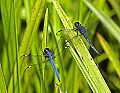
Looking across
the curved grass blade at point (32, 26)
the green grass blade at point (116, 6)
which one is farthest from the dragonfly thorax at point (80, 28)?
the green grass blade at point (116, 6)

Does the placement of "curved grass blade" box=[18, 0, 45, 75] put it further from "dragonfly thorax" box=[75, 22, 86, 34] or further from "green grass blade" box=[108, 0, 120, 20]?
"green grass blade" box=[108, 0, 120, 20]

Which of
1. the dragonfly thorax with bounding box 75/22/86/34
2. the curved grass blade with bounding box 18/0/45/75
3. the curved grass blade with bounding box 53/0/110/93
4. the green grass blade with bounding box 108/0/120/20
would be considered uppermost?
the green grass blade with bounding box 108/0/120/20

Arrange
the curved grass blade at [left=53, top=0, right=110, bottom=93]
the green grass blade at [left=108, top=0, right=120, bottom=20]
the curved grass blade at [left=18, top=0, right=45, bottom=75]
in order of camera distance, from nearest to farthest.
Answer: the curved grass blade at [left=53, top=0, right=110, bottom=93] → the curved grass blade at [left=18, top=0, right=45, bottom=75] → the green grass blade at [left=108, top=0, right=120, bottom=20]

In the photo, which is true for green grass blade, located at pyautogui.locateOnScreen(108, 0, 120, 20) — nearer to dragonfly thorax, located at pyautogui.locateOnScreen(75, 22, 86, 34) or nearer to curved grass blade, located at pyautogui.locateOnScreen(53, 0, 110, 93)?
dragonfly thorax, located at pyautogui.locateOnScreen(75, 22, 86, 34)

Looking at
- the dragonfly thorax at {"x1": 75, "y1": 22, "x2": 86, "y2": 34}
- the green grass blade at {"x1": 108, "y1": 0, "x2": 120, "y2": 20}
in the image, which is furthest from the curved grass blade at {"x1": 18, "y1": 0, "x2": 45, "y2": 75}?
the green grass blade at {"x1": 108, "y1": 0, "x2": 120, "y2": 20}

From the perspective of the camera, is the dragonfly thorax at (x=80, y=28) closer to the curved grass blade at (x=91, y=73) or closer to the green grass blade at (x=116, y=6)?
the curved grass blade at (x=91, y=73)

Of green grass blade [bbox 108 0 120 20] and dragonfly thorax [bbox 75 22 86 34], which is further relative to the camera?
green grass blade [bbox 108 0 120 20]

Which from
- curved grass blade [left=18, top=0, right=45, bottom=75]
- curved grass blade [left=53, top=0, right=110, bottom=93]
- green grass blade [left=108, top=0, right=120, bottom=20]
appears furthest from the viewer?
green grass blade [left=108, top=0, right=120, bottom=20]

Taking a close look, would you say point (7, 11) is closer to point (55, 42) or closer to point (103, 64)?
point (55, 42)

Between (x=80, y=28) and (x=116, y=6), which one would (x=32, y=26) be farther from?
(x=116, y=6)

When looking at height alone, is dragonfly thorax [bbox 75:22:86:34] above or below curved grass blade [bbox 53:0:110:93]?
above

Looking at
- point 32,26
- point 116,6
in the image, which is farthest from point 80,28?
point 116,6

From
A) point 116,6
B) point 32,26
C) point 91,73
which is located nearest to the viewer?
point 91,73
